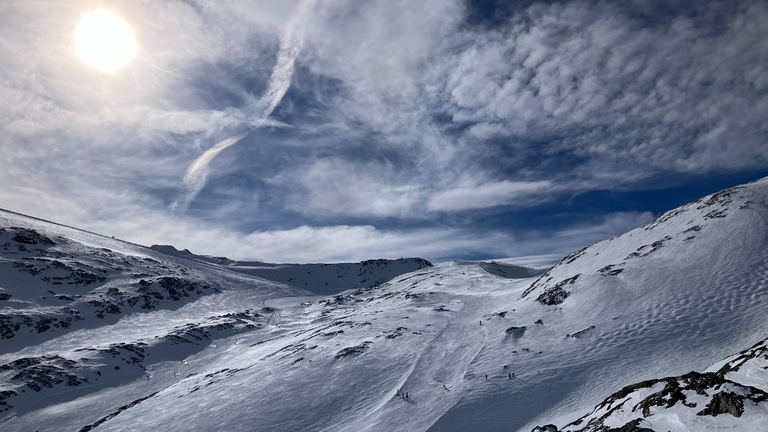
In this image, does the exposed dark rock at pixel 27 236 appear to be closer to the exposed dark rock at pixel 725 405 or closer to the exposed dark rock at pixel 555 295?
the exposed dark rock at pixel 555 295

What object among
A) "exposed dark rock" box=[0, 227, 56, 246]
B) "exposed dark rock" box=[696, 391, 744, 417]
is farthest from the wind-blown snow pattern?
"exposed dark rock" box=[0, 227, 56, 246]

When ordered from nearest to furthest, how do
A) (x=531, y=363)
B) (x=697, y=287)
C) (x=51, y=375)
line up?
1. (x=531, y=363)
2. (x=697, y=287)
3. (x=51, y=375)

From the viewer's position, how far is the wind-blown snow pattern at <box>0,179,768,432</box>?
18.5m

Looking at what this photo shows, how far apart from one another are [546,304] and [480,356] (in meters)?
11.8

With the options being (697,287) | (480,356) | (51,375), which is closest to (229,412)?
(480,356)

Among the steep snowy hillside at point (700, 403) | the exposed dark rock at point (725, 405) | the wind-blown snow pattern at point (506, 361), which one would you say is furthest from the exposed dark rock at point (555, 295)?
the exposed dark rock at point (725, 405)

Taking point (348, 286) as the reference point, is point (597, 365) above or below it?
below

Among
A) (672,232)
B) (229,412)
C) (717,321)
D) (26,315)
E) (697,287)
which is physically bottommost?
(229,412)

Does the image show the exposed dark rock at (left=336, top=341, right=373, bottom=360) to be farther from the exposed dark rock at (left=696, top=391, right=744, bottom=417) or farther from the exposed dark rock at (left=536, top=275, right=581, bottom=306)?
the exposed dark rock at (left=696, top=391, right=744, bottom=417)

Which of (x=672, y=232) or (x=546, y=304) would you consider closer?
(x=546, y=304)

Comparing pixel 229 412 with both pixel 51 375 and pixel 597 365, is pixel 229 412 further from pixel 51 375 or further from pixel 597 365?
pixel 51 375

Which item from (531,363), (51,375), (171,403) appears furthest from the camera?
(51,375)

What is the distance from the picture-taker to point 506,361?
25.6 metres

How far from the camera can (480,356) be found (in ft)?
90.4
